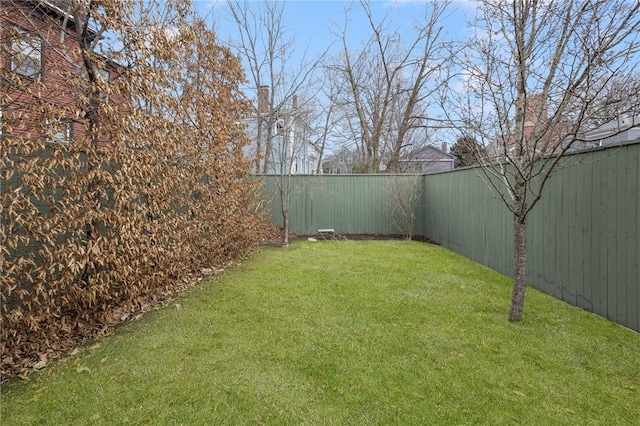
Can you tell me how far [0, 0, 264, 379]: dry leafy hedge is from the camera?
8.10 feet

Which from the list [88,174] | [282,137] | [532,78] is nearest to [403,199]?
[282,137]

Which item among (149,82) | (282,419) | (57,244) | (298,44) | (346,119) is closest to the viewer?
(282,419)

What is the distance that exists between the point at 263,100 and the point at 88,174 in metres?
8.96

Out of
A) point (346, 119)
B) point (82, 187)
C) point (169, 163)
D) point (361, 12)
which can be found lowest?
point (82, 187)

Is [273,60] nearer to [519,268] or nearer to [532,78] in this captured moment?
[532,78]

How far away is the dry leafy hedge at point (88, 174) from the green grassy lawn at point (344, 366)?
1.33ft

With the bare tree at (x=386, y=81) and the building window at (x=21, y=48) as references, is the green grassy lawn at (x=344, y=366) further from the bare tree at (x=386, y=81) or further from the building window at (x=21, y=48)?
the bare tree at (x=386, y=81)

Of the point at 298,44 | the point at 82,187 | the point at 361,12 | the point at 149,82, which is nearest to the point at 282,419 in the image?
the point at 82,187

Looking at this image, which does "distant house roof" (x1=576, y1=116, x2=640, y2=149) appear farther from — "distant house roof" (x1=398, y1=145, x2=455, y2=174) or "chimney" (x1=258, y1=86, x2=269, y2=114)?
"distant house roof" (x1=398, y1=145, x2=455, y2=174)

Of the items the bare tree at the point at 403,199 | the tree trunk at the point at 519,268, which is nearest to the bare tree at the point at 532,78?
the tree trunk at the point at 519,268

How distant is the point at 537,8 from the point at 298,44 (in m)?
7.71

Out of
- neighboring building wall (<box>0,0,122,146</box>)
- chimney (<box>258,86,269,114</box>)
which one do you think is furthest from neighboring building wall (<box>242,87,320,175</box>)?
neighboring building wall (<box>0,0,122,146</box>)

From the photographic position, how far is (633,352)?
284 cm

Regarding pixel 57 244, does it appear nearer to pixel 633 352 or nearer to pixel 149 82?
pixel 149 82
